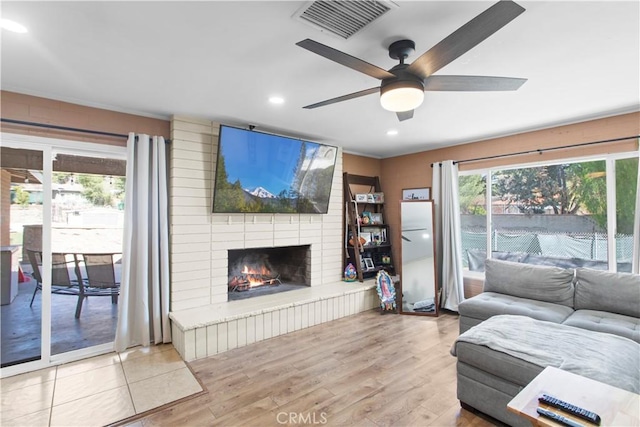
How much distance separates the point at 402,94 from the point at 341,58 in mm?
435

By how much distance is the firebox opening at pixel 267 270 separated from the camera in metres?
4.14

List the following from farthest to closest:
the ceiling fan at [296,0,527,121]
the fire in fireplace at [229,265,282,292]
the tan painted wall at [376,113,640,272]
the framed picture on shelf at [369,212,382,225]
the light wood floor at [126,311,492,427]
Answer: the framed picture on shelf at [369,212,382,225]
the fire in fireplace at [229,265,282,292]
the tan painted wall at [376,113,640,272]
the light wood floor at [126,311,492,427]
the ceiling fan at [296,0,527,121]

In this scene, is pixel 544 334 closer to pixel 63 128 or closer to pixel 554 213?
pixel 554 213

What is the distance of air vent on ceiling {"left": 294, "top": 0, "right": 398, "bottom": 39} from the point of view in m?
1.47

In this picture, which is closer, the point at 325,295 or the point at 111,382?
the point at 111,382

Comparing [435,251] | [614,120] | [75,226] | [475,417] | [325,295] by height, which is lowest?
[475,417]

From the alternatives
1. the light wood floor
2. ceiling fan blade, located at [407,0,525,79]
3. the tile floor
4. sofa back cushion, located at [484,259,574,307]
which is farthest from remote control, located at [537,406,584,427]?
sofa back cushion, located at [484,259,574,307]

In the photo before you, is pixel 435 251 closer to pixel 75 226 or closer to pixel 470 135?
pixel 470 135

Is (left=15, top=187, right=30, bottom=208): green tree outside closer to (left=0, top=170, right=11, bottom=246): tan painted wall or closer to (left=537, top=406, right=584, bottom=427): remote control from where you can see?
(left=0, top=170, right=11, bottom=246): tan painted wall

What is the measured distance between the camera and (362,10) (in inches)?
59.8

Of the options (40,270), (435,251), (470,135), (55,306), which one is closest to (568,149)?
(470,135)

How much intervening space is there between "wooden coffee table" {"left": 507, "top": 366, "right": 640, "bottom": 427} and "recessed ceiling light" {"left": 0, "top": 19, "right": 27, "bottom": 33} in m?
3.06

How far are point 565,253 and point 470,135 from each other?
1.78 m

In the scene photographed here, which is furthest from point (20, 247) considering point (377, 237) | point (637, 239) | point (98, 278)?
point (637, 239)
